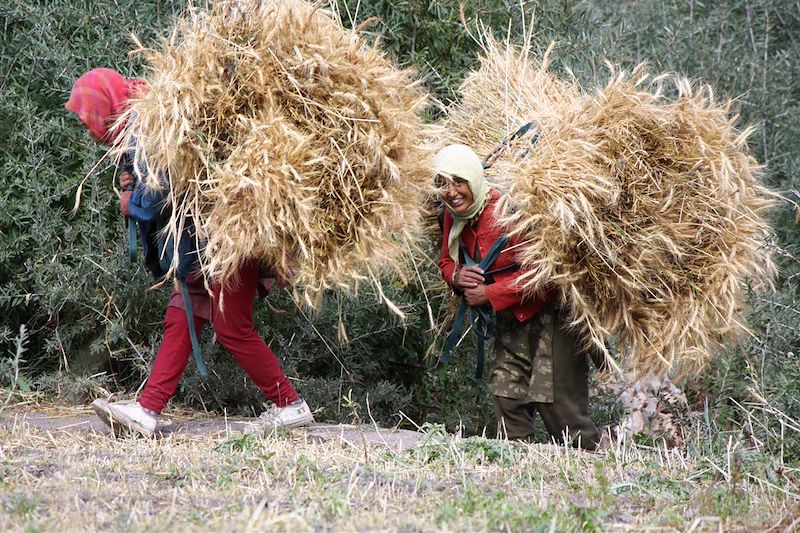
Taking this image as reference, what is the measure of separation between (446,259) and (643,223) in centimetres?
105

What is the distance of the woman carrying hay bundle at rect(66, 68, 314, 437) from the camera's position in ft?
16.8

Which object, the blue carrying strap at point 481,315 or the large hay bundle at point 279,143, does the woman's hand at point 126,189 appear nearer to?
the large hay bundle at point 279,143

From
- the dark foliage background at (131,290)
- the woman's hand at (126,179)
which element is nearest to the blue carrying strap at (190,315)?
the woman's hand at (126,179)

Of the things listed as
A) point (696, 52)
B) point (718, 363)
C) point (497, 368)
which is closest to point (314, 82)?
point (497, 368)

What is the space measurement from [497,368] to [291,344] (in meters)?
1.38

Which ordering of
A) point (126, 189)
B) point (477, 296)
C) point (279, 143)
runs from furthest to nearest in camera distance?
1. point (477, 296)
2. point (126, 189)
3. point (279, 143)

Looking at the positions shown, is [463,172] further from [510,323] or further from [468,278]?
[510,323]

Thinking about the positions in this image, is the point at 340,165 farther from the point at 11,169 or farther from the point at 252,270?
the point at 11,169

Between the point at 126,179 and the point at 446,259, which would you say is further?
the point at 446,259

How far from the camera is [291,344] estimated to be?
6.43 meters

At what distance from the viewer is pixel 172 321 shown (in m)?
5.39

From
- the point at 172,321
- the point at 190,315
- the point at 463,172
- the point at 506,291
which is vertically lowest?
the point at 172,321

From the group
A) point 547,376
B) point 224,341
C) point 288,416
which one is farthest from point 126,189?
point 547,376

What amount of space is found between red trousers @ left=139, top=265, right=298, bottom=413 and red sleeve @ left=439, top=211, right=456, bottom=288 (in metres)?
0.98
